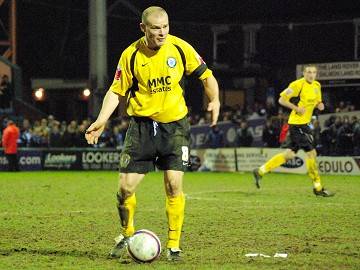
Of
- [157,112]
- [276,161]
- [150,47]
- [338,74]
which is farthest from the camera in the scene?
[338,74]

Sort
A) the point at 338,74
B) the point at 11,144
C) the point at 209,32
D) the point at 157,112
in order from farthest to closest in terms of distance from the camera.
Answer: the point at 209,32 → the point at 338,74 → the point at 11,144 → the point at 157,112

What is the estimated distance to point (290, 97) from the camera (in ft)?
52.3

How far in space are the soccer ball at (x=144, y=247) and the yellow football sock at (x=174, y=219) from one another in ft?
0.86

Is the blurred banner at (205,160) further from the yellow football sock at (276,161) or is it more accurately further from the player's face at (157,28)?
the player's face at (157,28)

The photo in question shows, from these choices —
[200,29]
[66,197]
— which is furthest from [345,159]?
[200,29]

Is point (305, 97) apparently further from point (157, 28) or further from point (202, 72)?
point (157, 28)

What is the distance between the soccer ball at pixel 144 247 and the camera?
303 inches

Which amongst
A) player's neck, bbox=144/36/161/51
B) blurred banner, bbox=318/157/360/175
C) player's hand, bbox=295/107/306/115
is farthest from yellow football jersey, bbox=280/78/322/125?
blurred banner, bbox=318/157/360/175

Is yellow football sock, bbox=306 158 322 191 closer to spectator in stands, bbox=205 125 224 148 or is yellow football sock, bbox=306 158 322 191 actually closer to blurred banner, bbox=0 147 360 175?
blurred banner, bbox=0 147 360 175

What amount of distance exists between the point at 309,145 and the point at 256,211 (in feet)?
10.4

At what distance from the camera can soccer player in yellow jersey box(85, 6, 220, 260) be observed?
7961 millimetres

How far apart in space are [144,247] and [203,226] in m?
3.33

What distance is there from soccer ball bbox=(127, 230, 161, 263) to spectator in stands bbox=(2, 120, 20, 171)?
67.7 feet

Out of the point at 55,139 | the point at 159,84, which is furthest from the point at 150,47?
the point at 55,139
